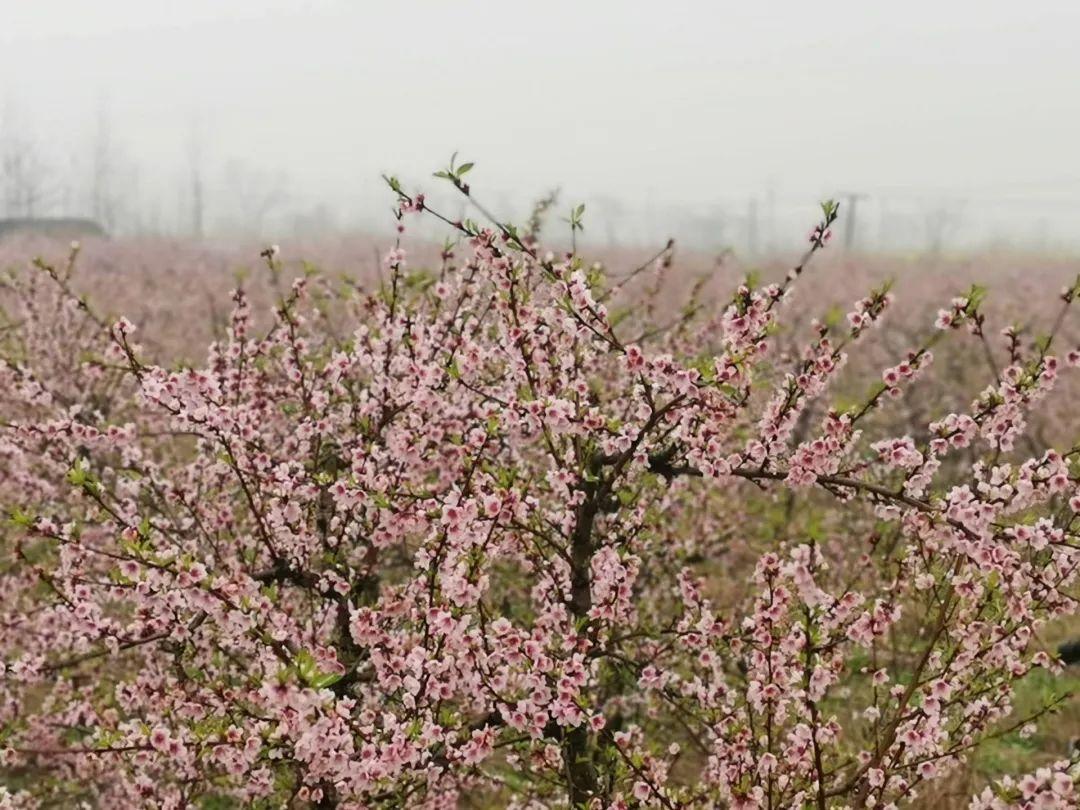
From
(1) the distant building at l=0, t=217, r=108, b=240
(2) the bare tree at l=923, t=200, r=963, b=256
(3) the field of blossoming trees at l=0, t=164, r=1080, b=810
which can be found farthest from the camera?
(2) the bare tree at l=923, t=200, r=963, b=256

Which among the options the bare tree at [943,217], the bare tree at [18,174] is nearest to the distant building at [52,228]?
the bare tree at [18,174]

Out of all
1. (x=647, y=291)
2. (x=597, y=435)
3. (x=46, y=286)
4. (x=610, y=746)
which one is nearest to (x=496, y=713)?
(x=610, y=746)

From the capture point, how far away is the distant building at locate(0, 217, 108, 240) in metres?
43.6

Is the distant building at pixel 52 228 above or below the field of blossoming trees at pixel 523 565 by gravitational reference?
below

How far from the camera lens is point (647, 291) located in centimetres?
748

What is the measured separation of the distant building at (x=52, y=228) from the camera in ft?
143

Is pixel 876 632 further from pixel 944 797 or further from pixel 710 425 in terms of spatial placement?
pixel 944 797

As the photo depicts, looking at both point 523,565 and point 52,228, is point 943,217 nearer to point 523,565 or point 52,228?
point 52,228

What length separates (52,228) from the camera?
46.8 m

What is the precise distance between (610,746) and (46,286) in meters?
10.4

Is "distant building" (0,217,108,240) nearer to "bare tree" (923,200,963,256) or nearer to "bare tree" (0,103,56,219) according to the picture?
"bare tree" (0,103,56,219)

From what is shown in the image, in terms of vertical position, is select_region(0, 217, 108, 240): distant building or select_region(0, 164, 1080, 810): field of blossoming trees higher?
select_region(0, 164, 1080, 810): field of blossoming trees

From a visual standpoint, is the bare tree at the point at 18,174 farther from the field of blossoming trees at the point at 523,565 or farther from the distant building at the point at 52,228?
the field of blossoming trees at the point at 523,565

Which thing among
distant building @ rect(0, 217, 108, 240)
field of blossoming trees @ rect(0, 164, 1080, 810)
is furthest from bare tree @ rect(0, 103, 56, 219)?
field of blossoming trees @ rect(0, 164, 1080, 810)
